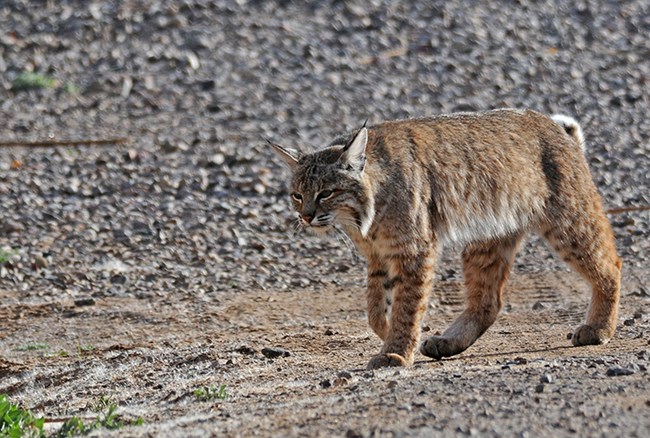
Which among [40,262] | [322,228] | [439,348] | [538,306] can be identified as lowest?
[40,262]

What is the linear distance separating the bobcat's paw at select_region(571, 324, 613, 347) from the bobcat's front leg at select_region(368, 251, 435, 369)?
1049 mm

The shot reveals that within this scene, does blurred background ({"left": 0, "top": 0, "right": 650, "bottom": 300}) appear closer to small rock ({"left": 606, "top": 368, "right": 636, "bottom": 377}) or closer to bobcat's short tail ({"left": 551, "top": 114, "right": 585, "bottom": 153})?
bobcat's short tail ({"left": 551, "top": 114, "right": 585, "bottom": 153})

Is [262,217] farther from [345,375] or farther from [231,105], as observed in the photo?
[345,375]

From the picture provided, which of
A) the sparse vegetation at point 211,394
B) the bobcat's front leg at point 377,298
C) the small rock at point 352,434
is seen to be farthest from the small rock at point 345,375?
the small rock at point 352,434

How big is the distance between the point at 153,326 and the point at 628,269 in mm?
3689

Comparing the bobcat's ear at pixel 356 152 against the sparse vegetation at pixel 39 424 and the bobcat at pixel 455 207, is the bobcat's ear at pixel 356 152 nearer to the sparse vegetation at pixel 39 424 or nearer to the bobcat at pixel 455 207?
the bobcat at pixel 455 207

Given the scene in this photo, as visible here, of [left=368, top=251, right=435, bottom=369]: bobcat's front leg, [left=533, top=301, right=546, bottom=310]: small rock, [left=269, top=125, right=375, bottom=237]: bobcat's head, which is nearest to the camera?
[left=368, top=251, right=435, bottom=369]: bobcat's front leg

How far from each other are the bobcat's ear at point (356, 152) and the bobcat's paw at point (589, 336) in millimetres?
1697

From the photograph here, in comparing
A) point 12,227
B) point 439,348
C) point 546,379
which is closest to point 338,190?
point 439,348

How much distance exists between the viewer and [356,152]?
7.31 m

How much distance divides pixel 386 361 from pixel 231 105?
7416 mm

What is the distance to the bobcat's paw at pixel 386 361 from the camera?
6.94 m

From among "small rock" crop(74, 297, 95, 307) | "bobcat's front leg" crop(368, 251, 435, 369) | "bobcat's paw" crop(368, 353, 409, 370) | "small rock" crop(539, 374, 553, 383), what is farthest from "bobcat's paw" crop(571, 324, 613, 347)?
"small rock" crop(74, 297, 95, 307)

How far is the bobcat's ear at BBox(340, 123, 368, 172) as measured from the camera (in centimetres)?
725
